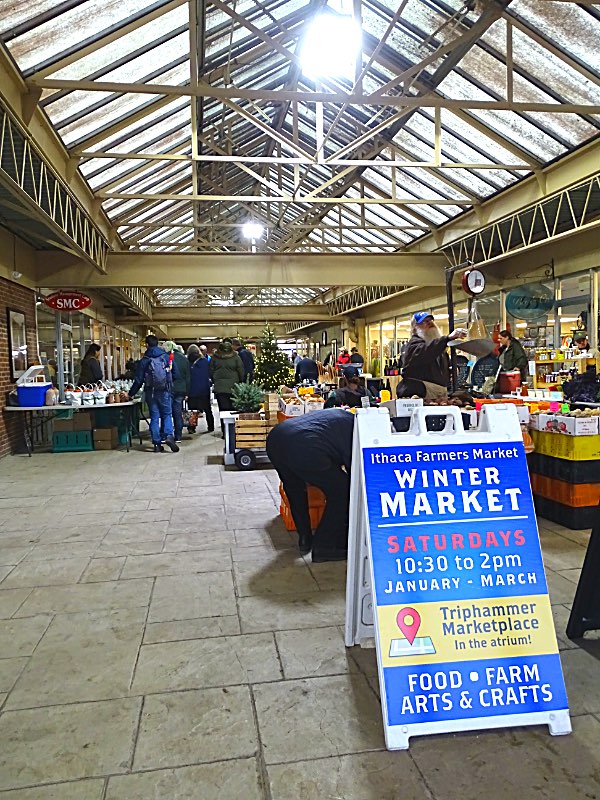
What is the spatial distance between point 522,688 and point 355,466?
1088 millimetres

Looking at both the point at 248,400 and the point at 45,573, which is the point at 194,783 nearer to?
the point at 45,573

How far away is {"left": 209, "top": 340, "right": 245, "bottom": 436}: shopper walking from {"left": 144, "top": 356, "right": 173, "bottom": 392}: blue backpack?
4.02 ft

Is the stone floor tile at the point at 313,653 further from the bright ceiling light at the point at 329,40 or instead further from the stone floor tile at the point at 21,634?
the bright ceiling light at the point at 329,40

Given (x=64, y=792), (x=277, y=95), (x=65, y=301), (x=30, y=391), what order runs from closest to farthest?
(x=64, y=792) < (x=277, y=95) < (x=30, y=391) < (x=65, y=301)

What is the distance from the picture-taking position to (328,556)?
4.16 m

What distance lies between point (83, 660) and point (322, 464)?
1748 millimetres

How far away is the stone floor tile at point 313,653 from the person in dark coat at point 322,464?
104 cm

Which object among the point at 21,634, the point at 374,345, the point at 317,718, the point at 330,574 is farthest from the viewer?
the point at 374,345

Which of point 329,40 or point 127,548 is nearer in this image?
point 127,548

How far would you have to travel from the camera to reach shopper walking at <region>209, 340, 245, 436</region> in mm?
10234

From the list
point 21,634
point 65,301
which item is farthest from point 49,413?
point 21,634

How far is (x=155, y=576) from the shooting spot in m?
3.96

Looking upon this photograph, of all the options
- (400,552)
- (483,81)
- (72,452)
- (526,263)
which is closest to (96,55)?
(483,81)

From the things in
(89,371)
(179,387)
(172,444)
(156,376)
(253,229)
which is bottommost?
(172,444)
